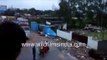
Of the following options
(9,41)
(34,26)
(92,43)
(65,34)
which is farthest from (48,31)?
(9,41)

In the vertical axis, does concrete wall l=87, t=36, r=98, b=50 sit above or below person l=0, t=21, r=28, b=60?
below

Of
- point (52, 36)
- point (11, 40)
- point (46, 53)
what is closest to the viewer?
point (11, 40)

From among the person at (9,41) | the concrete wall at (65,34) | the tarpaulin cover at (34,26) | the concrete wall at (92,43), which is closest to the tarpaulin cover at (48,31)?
the concrete wall at (65,34)

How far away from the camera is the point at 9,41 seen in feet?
1.61

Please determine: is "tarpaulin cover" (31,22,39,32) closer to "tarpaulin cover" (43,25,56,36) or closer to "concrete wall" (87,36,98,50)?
"tarpaulin cover" (43,25,56,36)

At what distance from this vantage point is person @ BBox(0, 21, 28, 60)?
0.48 metres

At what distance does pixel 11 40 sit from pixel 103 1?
12.1 meters

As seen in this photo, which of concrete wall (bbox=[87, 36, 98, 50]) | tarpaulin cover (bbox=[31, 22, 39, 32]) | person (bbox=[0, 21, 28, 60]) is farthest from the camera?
tarpaulin cover (bbox=[31, 22, 39, 32])

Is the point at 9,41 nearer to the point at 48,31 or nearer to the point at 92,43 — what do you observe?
the point at 92,43

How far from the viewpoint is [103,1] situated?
1225 cm

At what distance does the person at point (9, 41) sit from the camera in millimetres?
484

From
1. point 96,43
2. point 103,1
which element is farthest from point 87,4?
point 96,43

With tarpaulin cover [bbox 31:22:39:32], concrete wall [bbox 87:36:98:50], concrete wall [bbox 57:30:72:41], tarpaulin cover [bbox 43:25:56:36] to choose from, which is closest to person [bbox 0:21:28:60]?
concrete wall [bbox 87:36:98:50]

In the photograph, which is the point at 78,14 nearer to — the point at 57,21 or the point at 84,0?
the point at 84,0
